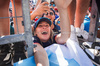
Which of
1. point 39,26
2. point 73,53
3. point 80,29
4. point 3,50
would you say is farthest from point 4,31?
point 80,29

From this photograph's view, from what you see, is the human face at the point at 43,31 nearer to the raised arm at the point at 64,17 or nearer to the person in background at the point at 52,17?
the raised arm at the point at 64,17

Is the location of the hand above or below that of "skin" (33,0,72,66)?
above

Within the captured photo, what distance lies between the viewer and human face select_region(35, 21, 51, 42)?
103 centimetres

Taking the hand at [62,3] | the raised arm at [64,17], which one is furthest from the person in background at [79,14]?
the hand at [62,3]

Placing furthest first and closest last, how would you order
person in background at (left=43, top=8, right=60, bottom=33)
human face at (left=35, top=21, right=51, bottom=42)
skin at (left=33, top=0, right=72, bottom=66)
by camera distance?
person in background at (left=43, top=8, right=60, bottom=33) → human face at (left=35, top=21, right=51, bottom=42) → skin at (left=33, top=0, right=72, bottom=66)

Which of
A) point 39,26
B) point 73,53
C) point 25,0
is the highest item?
point 25,0

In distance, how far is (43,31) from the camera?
1026mm

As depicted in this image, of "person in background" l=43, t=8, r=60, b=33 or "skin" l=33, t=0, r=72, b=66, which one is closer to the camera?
"skin" l=33, t=0, r=72, b=66

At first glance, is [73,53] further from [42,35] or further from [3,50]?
[3,50]

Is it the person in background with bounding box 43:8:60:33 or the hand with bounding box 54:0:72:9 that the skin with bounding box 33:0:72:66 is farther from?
the person in background with bounding box 43:8:60:33

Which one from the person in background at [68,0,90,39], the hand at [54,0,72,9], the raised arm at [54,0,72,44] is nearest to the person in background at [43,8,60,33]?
the person in background at [68,0,90,39]

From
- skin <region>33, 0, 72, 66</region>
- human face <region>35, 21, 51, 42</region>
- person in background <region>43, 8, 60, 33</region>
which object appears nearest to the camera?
skin <region>33, 0, 72, 66</region>

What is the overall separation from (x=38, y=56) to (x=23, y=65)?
0.12 meters

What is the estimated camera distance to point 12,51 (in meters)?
0.93
